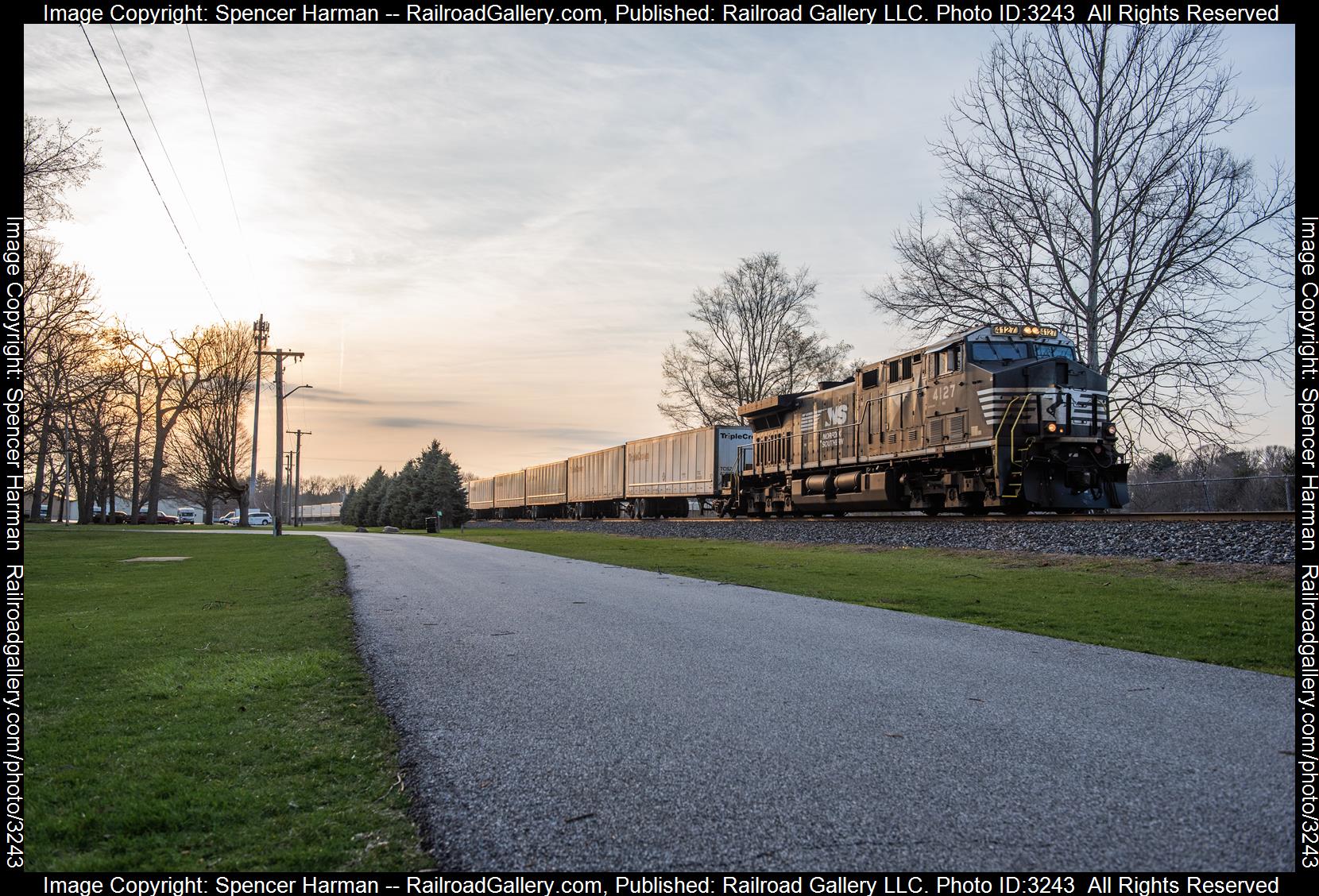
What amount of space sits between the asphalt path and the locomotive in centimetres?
1171

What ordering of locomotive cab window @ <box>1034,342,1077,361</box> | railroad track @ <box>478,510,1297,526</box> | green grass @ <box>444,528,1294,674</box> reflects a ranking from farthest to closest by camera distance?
locomotive cab window @ <box>1034,342,1077,361</box> → railroad track @ <box>478,510,1297,526</box> → green grass @ <box>444,528,1294,674</box>

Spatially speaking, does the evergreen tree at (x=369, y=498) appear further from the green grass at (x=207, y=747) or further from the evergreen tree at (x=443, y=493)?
the green grass at (x=207, y=747)

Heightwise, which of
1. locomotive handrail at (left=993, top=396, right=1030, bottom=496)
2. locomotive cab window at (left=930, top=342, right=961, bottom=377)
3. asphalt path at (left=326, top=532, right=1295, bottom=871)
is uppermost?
locomotive cab window at (left=930, top=342, right=961, bottom=377)

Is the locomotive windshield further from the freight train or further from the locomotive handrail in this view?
the locomotive handrail

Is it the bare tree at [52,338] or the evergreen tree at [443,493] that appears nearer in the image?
the bare tree at [52,338]

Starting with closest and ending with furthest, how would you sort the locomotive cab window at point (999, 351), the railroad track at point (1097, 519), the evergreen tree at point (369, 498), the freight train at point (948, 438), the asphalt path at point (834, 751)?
the asphalt path at point (834, 751) < the railroad track at point (1097, 519) < the freight train at point (948, 438) < the locomotive cab window at point (999, 351) < the evergreen tree at point (369, 498)

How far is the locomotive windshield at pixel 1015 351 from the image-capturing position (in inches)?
743

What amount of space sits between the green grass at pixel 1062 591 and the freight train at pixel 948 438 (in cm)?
275

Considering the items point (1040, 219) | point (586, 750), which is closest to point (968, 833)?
point (586, 750)

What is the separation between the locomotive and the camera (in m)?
18.0

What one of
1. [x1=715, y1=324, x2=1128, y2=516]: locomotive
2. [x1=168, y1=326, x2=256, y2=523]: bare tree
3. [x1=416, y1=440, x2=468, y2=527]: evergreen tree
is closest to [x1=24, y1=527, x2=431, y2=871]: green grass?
[x1=715, y1=324, x2=1128, y2=516]: locomotive

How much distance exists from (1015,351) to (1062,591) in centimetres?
925

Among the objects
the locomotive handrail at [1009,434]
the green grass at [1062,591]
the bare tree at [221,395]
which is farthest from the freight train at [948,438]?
the bare tree at [221,395]

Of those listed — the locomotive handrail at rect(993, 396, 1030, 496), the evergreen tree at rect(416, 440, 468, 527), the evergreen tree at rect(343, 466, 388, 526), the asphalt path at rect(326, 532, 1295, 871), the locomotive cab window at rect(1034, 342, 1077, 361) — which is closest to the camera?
the asphalt path at rect(326, 532, 1295, 871)
